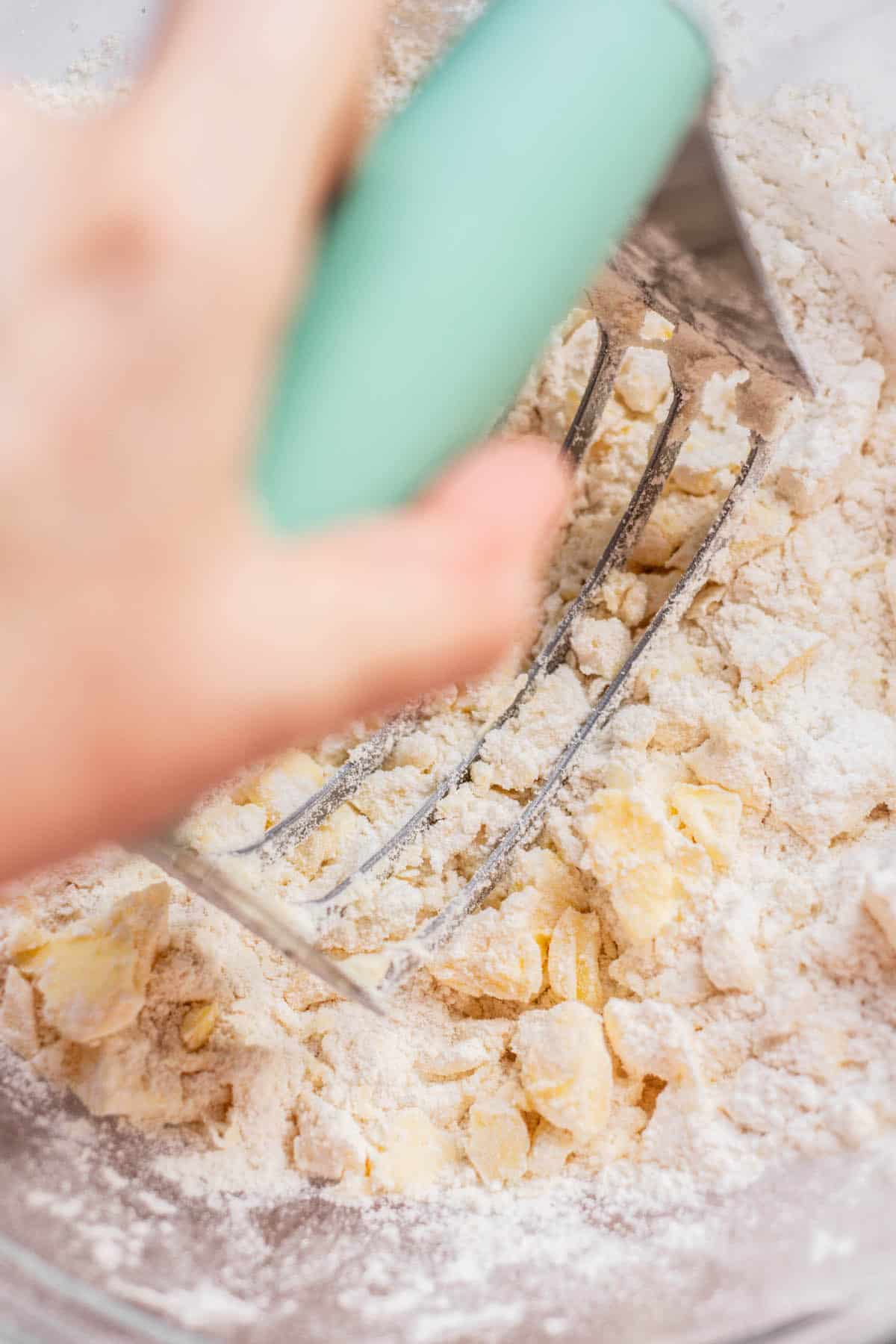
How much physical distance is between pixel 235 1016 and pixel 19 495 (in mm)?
405

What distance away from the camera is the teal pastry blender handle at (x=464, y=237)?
0.40 meters

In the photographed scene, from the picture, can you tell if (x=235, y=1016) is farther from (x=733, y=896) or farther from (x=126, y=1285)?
(x=733, y=896)

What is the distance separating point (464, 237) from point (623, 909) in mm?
383

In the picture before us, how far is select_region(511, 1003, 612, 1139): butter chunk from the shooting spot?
0.60 meters

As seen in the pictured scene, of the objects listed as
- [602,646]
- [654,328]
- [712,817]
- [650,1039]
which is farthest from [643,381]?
[650,1039]

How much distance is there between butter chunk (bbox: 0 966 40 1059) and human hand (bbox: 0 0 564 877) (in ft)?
0.97

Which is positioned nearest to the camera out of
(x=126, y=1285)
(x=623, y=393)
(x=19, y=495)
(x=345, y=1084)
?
(x=19, y=495)

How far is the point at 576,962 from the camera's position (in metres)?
0.65

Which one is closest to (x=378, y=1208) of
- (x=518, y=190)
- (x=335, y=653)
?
(x=335, y=653)

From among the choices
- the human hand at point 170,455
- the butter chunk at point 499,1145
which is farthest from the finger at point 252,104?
the butter chunk at point 499,1145

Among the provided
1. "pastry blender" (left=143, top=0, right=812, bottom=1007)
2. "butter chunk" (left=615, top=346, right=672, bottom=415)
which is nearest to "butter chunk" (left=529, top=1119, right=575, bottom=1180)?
"pastry blender" (left=143, top=0, right=812, bottom=1007)

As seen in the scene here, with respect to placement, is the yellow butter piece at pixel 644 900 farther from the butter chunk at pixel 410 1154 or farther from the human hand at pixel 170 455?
the human hand at pixel 170 455

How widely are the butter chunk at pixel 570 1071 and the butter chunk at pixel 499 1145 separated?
2 centimetres

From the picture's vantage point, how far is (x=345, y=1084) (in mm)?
643
